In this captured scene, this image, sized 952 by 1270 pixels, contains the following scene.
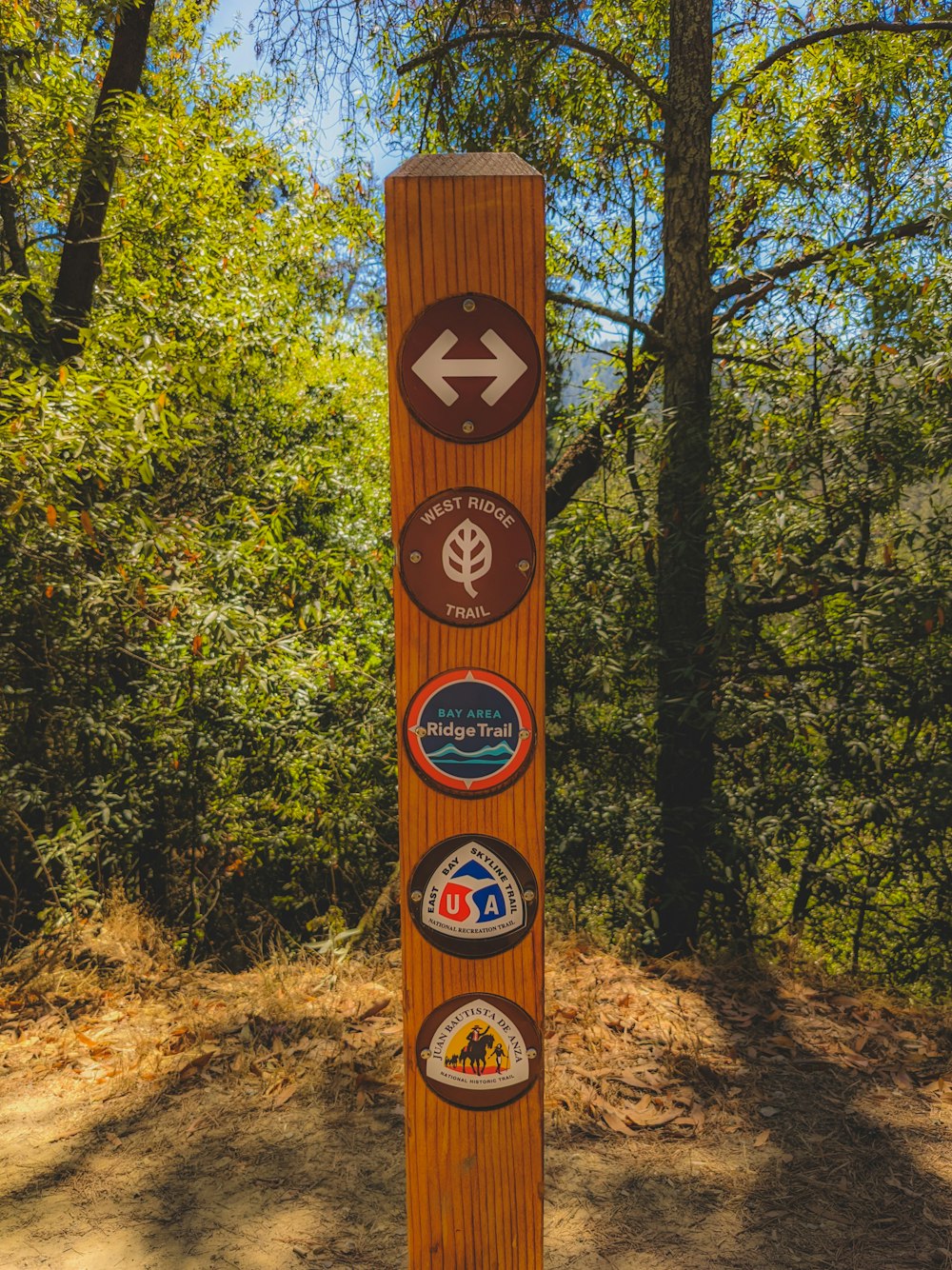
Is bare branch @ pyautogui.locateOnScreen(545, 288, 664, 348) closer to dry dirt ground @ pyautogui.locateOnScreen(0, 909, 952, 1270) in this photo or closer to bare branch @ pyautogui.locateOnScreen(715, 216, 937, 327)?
bare branch @ pyautogui.locateOnScreen(715, 216, 937, 327)

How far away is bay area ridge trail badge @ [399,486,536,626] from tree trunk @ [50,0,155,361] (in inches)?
181

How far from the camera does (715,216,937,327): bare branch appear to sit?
4.47 metres

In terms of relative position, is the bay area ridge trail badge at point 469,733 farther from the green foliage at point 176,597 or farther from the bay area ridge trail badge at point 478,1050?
the green foliage at point 176,597

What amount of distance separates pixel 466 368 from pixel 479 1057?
4.32 feet

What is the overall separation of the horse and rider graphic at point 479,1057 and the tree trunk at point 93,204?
16.4 feet

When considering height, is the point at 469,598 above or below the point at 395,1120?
above

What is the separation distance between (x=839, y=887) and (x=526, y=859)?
3.73 metres

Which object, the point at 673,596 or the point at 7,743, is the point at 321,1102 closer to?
the point at 673,596

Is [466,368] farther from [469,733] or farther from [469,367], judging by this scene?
[469,733]

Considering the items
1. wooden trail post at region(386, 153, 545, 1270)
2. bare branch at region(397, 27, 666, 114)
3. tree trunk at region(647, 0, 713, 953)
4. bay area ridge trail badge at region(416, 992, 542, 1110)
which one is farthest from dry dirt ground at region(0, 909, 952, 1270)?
bare branch at region(397, 27, 666, 114)

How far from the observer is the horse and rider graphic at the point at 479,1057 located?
1.80 meters

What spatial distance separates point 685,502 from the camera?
482 cm

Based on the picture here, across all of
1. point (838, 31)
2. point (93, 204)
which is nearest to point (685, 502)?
point (838, 31)

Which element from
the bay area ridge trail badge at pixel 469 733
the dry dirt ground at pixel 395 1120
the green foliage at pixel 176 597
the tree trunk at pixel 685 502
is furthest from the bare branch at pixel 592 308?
the bay area ridge trail badge at pixel 469 733
